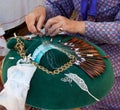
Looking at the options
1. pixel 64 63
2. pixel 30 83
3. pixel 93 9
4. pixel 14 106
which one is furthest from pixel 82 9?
pixel 14 106

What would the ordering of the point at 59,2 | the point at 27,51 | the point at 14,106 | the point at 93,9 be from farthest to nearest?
1. the point at 59,2
2. the point at 93,9
3. the point at 27,51
4. the point at 14,106

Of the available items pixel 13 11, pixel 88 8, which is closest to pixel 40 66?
pixel 88 8

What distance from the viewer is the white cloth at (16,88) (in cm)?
60

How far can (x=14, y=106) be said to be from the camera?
59cm

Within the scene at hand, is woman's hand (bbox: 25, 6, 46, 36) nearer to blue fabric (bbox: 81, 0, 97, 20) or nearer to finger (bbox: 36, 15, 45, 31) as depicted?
finger (bbox: 36, 15, 45, 31)

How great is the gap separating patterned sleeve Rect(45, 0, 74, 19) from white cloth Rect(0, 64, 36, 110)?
410 mm

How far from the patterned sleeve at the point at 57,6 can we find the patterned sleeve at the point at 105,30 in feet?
0.71

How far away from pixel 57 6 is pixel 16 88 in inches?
21.0

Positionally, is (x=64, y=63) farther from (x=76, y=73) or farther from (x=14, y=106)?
(x=14, y=106)

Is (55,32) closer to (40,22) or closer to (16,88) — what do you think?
(40,22)

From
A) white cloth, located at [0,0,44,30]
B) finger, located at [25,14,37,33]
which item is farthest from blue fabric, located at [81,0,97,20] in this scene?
white cloth, located at [0,0,44,30]

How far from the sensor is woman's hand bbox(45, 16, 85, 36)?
84cm

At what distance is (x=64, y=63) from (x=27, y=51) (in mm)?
124

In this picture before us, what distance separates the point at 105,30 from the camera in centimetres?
88
